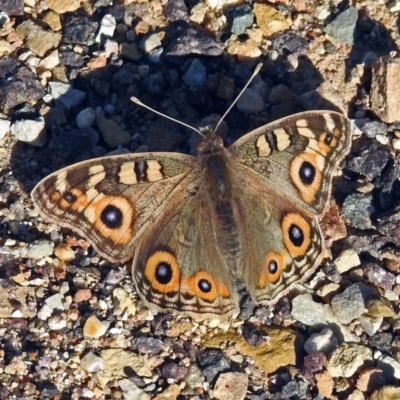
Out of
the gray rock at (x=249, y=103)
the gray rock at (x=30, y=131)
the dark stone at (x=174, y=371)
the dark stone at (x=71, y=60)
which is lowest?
the dark stone at (x=174, y=371)

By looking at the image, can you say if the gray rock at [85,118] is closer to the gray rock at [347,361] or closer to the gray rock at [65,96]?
the gray rock at [65,96]

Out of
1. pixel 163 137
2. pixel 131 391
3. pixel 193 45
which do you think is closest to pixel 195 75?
pixel 193 45

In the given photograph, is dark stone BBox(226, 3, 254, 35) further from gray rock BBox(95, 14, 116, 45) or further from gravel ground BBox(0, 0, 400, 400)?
gray rock BBox(95, 14, 116, 45)

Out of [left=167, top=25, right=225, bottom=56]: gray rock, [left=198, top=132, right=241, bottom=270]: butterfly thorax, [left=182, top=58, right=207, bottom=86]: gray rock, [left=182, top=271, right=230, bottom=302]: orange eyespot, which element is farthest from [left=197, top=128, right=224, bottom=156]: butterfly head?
[left=167, top=25, right=225, bottom=56]: gray rock

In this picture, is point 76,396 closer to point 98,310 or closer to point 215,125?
point 98,310

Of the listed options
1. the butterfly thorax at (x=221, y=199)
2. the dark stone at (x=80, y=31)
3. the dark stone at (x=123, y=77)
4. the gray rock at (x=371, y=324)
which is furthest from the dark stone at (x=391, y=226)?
the dark stone at (x=80, y=31)

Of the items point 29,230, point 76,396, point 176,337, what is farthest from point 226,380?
point 29,230

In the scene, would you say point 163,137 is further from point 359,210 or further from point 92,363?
point 92,363
